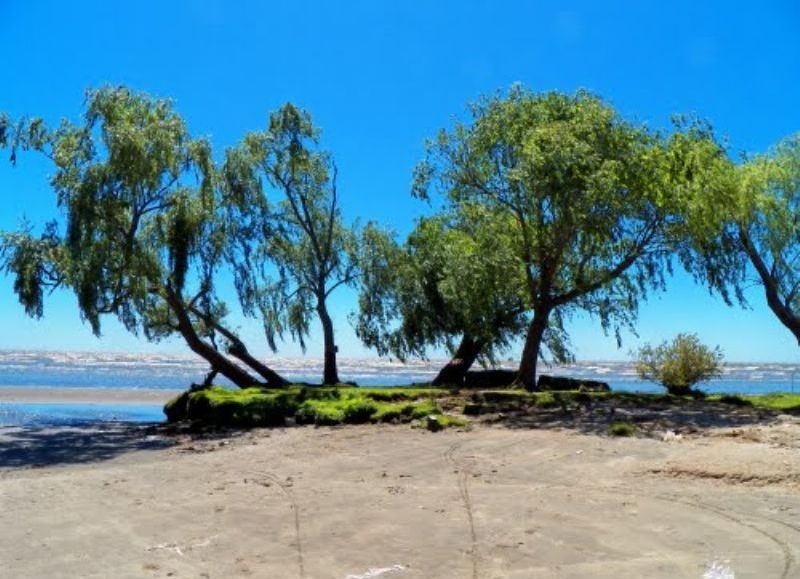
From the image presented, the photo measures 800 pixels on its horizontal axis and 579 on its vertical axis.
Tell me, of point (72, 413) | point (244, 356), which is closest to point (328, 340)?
point (244, 356)

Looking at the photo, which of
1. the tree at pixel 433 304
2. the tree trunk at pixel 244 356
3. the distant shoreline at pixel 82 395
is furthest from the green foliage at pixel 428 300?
the distant shoreline at pixel 82 395

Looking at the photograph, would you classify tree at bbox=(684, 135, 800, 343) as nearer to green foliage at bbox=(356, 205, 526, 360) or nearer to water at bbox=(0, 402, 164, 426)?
green foliage at bbox=(356, 205, 526, 360)

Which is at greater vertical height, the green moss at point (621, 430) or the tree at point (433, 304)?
the tree at point (433, 304)

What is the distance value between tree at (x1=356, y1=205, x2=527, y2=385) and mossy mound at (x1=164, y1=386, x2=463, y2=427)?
456 centimetres

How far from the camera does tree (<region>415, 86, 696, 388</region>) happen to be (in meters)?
18.7

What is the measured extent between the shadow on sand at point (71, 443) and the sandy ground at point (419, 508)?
6.9 inches

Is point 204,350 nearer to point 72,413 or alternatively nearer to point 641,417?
point 72,413

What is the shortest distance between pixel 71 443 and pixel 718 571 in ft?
46.8

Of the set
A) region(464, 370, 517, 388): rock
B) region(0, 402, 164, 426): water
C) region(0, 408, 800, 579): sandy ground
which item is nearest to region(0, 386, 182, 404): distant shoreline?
region(0, 402, 164, 426): water

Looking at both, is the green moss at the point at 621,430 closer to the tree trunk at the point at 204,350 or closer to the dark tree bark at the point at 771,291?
the dark tree bark at the point at 771,291

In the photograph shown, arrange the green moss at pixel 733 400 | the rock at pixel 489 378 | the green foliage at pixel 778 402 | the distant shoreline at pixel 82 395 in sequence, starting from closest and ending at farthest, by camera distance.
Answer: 1. the green foliage at pixel 778 402
2. the green moss at pixel 733 400
3. the rock at pixel 489 378
4. the distant shoreline at pixel 82 395

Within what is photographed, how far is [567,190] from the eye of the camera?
740 inches

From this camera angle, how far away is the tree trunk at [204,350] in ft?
73.4

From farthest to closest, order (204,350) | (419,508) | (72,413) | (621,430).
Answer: (72,413), (204,350), (621,430), (419,508)
